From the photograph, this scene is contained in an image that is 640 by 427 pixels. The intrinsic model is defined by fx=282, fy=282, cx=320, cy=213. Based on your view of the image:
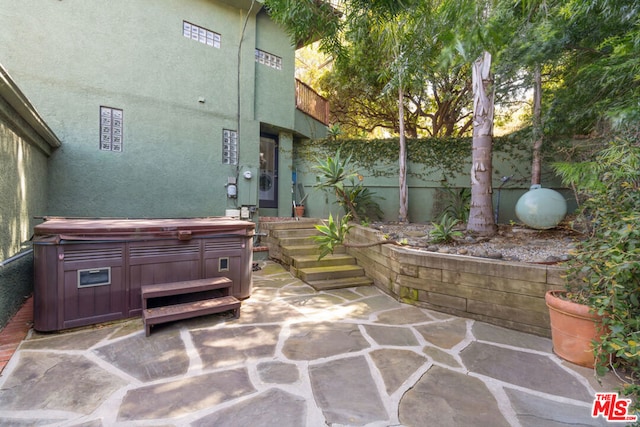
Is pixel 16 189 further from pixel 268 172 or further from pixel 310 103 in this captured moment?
pixel 310 103

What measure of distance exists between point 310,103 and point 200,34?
11.4 feet

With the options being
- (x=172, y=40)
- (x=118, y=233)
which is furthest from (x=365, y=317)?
(x=172, y=40)

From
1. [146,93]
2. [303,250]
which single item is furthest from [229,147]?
[303,250]

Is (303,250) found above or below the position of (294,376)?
above

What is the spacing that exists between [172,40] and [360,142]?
4.82m

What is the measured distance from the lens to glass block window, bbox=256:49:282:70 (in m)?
6.94

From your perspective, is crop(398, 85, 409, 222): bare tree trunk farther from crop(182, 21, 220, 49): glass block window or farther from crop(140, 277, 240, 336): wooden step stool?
crop(140, 277, 240, 336): wooden step stool

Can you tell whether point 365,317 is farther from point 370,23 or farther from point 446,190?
point 446,190

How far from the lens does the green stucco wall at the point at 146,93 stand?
4656 millimetres

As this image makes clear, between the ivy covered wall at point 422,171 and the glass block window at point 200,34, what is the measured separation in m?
3.14

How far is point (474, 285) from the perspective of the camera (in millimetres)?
3309

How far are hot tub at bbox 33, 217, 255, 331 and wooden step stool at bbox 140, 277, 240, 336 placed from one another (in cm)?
17

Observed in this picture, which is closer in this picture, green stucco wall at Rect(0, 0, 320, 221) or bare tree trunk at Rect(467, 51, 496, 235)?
bare tree trunk at Rect(467, 51, 496, 235)

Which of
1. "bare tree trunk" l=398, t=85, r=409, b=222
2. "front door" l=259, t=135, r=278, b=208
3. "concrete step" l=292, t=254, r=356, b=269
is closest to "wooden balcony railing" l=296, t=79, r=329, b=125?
Answer: "front door" l=259, t=135, r=278, b=208
